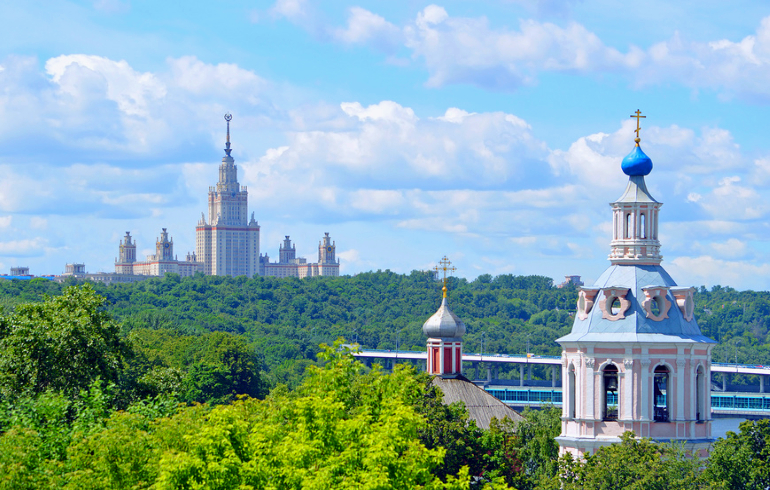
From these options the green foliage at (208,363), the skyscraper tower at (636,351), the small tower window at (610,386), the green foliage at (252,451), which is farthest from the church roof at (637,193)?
the green foliage at (208,363)

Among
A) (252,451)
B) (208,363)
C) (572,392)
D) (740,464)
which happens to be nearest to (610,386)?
(572,392)

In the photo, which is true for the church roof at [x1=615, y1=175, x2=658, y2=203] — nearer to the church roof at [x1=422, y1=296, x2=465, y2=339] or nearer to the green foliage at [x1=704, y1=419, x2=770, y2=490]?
the green foliage at [x1=704, y1=419, x2=770, y2=490]

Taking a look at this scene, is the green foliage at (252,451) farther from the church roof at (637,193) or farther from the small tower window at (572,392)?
the church roof at (637,193)

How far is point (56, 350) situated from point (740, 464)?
76.1ft

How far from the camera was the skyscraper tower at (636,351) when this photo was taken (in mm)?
38500

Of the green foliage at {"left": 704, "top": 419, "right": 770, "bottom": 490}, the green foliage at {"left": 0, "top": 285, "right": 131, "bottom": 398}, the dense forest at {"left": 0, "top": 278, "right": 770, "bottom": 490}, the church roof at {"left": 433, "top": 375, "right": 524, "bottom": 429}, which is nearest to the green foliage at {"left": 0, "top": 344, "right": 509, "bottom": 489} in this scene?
the dense forest at {"left": 0, "top": 278, "right": 770, "bottom": 490}

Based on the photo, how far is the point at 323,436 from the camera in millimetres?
30844

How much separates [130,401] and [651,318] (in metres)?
19.7

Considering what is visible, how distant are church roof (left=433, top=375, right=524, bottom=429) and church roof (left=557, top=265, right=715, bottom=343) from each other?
50.7ft

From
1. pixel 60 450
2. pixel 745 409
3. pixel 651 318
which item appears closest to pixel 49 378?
pixel 60 450

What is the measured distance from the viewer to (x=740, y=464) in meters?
34.8

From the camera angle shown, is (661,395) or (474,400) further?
(474,400)

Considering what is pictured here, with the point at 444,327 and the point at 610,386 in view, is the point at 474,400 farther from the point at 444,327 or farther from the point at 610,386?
the point at 610,386

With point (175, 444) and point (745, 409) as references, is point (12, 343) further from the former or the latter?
point (745, 409)
